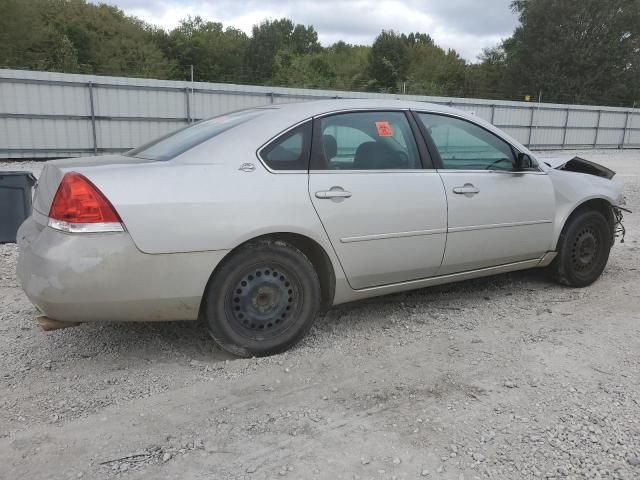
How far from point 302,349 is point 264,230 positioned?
864 millimetres

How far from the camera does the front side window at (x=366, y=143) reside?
340 cm

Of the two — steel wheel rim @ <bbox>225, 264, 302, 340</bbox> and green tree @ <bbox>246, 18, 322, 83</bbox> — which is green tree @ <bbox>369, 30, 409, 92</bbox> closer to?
green tree @ <bbox>246, 18, 322, 83</bbox>

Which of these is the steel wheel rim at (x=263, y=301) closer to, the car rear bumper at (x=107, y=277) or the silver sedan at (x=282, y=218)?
the silver sedan at (x=282, y=218)

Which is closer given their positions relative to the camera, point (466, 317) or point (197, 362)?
point (197, 362)

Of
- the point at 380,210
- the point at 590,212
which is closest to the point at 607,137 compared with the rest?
the point at 590,212

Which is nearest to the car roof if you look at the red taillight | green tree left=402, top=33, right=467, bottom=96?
the red taillight

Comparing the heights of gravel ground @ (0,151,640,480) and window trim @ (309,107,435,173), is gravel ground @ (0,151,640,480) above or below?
below

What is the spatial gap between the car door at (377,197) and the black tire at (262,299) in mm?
304

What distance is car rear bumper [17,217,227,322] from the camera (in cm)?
269

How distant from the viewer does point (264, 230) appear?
10.0 ft

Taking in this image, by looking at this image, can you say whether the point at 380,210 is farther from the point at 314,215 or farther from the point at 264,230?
the point at 264,230

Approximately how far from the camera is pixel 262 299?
3.19 m

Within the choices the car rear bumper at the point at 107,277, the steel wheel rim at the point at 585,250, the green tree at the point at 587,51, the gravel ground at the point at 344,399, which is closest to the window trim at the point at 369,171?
the car rear bumper at the point at 107,277

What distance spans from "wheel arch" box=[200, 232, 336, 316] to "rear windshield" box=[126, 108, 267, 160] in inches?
26.7
